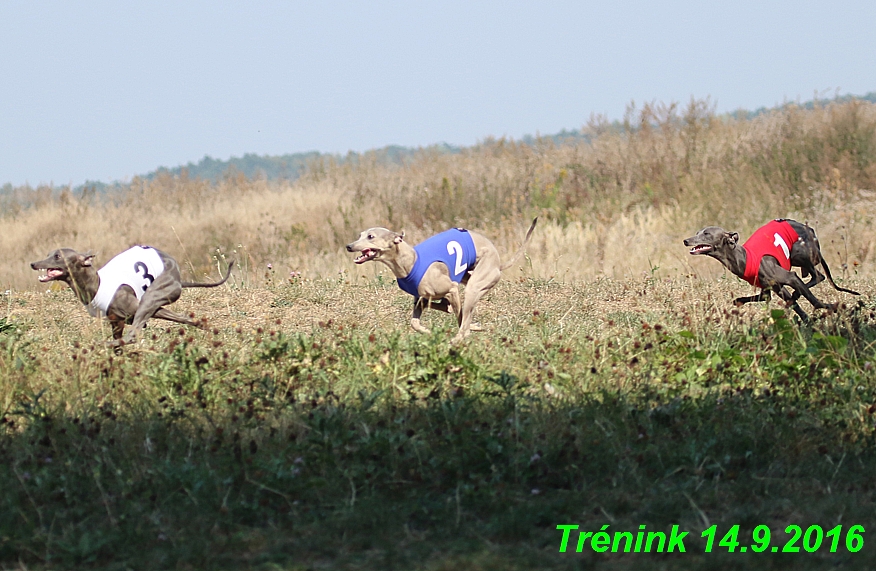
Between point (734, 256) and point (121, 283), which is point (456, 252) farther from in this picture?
point (121, 283)

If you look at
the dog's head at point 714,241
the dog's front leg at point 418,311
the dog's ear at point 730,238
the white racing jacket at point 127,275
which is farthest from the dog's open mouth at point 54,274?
the dog's ear at point 730,238

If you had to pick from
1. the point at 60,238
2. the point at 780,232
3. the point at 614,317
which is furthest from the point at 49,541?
the point at 60,238

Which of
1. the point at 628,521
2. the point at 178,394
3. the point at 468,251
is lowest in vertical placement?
the point at 628,521

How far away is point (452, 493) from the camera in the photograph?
14.4 feet

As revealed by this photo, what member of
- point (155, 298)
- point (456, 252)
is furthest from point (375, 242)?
point (155, 298)

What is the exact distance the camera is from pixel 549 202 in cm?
1512

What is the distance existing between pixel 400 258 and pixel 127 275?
2.18m

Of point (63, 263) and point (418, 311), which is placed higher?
Result: point (63, 263)

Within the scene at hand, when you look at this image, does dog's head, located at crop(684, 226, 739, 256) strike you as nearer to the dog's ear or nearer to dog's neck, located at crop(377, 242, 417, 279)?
the dog's ear

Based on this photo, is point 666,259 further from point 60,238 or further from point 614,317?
point 60,238

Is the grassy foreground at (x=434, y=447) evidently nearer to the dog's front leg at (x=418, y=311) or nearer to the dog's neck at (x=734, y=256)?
the dog's front leg at (x=418, y=311)

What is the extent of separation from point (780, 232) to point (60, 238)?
14.0 meters

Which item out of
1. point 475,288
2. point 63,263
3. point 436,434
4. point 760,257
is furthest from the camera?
point 760,257

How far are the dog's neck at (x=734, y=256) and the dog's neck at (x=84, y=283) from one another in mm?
5083
